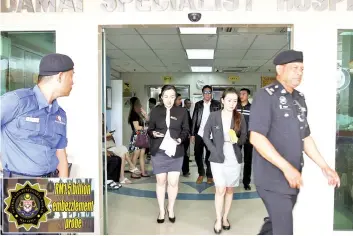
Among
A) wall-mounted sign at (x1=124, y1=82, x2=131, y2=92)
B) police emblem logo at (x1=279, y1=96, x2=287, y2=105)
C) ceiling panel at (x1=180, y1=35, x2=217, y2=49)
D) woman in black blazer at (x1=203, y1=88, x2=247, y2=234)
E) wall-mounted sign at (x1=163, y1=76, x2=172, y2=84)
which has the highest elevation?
ceiling panel at (x1=180, y1=35, x2=217, y2=49)

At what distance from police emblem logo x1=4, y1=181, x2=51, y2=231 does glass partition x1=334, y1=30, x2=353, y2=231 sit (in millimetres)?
2969

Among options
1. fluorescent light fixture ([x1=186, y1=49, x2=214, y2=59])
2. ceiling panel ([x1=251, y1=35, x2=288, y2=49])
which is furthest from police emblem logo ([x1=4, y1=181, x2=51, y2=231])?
fluorescent light fixture ([x1=186, y1=49, x2=214, y2=59])

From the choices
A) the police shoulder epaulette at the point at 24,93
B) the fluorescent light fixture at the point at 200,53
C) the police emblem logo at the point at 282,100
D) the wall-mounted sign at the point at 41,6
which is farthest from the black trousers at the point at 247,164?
the police shoulder epaulette at the point at 24,93

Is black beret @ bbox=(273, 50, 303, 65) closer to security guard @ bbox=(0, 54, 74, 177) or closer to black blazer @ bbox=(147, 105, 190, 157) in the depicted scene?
black blazer @ bbox=(147, 105, 190, 157)

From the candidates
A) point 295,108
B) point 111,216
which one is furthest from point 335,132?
point 111,216

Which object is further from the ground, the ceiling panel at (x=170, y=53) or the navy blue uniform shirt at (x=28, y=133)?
the ceiling panel at (x=170, y=53)

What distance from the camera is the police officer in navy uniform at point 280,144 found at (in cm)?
280

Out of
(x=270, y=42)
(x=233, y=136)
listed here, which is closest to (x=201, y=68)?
(x=270, y=42)

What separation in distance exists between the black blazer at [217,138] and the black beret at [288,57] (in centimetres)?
101

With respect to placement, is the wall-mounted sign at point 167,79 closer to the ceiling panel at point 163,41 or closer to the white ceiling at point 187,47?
the white ceiling at point 187,47

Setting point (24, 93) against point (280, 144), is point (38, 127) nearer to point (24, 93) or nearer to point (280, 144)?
point (24, 93)

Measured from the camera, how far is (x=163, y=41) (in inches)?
244

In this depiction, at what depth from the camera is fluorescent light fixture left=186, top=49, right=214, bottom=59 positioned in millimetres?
7226

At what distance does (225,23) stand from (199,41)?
3.00 meters
